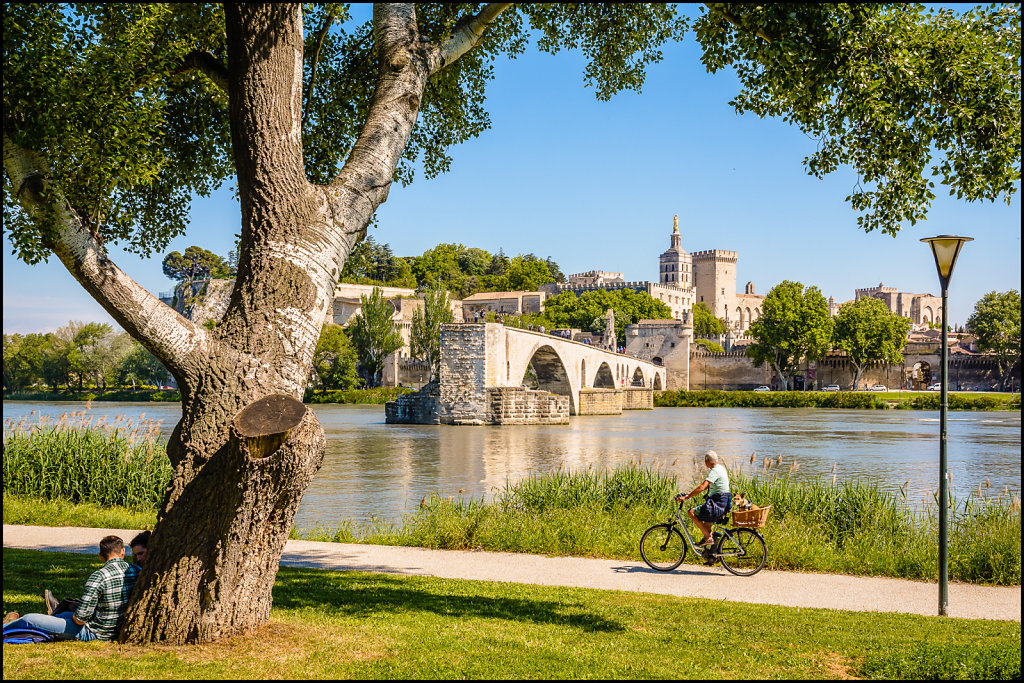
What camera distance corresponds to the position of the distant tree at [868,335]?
7100cm

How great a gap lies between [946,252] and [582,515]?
4.82m

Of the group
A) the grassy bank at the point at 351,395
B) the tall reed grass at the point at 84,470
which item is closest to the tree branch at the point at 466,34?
the tall reed grass at the point at 84,470

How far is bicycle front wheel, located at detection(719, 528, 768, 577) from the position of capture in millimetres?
7812

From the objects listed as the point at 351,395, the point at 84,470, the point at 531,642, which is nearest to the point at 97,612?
the point at 531,642

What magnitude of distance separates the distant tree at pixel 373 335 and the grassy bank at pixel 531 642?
56589mm

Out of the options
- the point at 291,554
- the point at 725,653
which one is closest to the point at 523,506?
the point at 291,554

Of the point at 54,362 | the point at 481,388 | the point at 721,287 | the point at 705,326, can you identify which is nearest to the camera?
the point at 481,388

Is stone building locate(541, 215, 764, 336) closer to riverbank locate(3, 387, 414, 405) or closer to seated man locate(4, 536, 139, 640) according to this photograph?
riverbank locate(3, 387, 414, 405)

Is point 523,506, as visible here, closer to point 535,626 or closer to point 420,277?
point 535,626

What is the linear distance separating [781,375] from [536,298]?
3530 centimetres

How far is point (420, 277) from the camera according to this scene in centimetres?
11012

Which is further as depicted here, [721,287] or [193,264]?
[721,287]

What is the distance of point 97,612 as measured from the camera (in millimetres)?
A: 4527

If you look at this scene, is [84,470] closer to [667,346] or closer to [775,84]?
[775,84]
